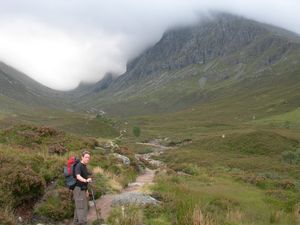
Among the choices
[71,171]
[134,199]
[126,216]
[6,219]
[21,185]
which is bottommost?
[6,219]

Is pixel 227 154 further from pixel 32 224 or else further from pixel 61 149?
pixel 32 224

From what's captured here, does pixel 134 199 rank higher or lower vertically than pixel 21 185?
higher

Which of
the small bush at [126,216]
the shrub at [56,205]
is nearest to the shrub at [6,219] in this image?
the shrub at [56,205]

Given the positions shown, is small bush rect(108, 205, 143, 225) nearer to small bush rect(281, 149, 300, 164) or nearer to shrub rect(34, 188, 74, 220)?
shrub rect(34, 188, 74, 220)

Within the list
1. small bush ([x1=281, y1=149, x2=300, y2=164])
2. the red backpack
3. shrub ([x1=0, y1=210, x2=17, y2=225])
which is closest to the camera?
shrub ([x1=0, y1=210, x2=17, y2=225])

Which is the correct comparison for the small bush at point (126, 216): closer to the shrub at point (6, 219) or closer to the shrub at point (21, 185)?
the shrub at point (6, 219)

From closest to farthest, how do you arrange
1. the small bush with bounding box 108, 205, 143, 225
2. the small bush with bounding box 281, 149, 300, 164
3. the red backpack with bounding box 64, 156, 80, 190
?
the small bush with bounding box 108, 205, 143, 225 < the red backpack with bounding box 64, 156, 80, 190 < the small bush with bounding box 281, 149, 300, 164

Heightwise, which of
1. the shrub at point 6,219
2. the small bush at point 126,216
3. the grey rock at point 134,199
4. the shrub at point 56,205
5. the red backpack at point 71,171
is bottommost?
the shrub at point 6,219

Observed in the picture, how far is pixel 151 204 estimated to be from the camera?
18281mm

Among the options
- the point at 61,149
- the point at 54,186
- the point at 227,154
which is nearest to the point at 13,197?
the point at 54,186

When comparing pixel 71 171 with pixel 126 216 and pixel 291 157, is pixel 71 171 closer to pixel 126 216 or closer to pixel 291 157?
pixel 126 216

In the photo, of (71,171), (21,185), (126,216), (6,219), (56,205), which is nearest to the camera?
(6,219)

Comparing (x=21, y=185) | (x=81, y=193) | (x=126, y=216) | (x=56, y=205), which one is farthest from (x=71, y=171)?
(x=126, y=216)

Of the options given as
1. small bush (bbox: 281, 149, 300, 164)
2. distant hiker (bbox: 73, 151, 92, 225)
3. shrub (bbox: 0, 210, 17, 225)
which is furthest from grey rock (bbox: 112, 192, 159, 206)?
small bush (bbox: 281, 149, 300, 164)
